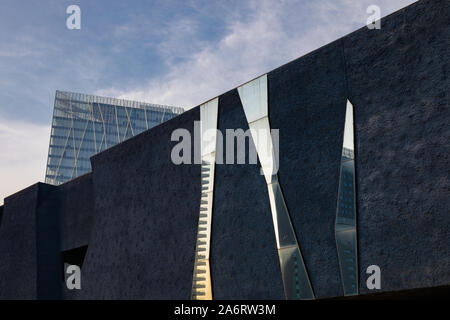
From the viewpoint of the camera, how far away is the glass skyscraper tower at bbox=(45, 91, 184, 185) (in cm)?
8181

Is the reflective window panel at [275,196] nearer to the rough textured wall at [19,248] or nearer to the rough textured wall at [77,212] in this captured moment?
the rough textured wall at [77,212]

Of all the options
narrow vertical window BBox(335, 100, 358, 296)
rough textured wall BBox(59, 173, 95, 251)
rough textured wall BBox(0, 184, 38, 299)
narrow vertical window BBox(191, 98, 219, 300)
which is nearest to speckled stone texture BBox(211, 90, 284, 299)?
narrow vertical window BBox(191, 98, 219, 300)

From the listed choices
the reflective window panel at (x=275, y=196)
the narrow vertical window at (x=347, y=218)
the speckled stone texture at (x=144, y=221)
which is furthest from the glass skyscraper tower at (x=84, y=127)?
the narrow vertical window at (x=347, y=218)

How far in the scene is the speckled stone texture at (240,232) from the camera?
13.4m

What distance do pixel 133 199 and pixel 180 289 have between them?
14.0ft

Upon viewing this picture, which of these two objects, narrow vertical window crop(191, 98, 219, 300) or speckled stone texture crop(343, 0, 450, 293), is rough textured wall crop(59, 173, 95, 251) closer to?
narrow vertical window crop(191, 98, 219, 300)

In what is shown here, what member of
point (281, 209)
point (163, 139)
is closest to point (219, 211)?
point (281, 209)

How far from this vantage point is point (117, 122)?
86.0 meters

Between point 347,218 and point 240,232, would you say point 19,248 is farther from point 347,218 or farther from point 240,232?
point 347,218

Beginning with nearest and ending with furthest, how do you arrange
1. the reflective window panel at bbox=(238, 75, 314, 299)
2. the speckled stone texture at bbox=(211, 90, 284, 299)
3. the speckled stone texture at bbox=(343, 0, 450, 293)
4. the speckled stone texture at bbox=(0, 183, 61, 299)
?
1. the speckled stone texture at bbox=(343, 0, 450, 293)
2. the reflective window panel at bbox=(238, 75, 314, 299)
3. the speckled stone texture at bbox=(211, 90, 284, 299)
4. the speckled stone texture at bbox=(0, 183, 61, 299)

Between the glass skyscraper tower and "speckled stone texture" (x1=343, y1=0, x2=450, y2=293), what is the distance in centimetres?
7272

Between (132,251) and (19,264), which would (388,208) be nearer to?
(132,251)
